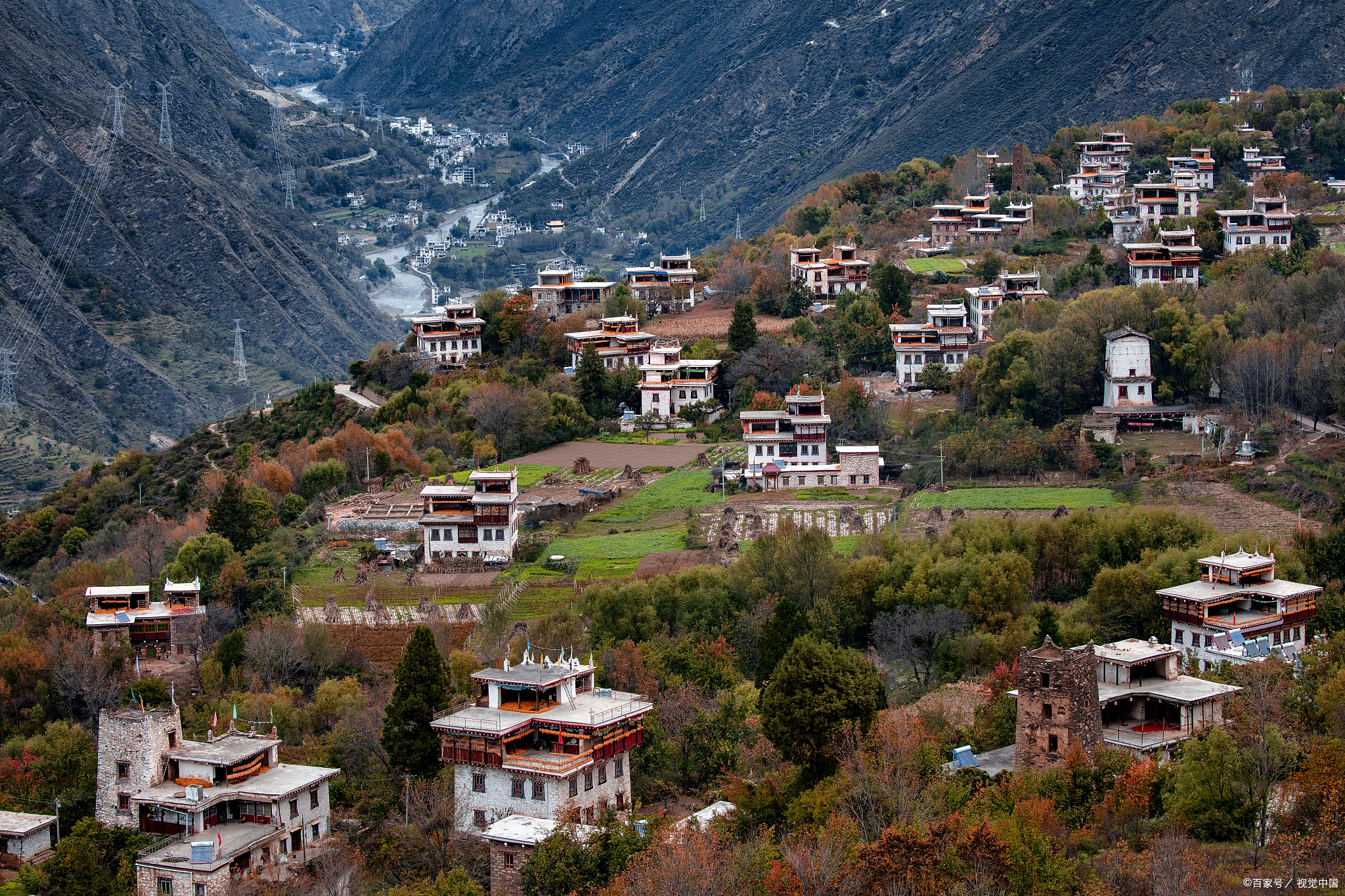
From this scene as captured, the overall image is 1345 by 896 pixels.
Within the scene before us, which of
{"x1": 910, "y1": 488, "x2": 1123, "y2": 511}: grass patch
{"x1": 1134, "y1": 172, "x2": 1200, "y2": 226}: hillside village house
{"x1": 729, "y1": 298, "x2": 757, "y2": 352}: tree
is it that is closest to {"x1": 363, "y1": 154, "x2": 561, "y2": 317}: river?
{"x1": 1134, "y1": 172, "x2": 1200, "y2": 226}: hillside village house

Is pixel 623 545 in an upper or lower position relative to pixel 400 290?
lower

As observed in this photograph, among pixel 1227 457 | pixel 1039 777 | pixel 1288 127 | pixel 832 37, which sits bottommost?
pixel 1039 777

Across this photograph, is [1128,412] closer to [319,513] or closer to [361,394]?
[319,513]

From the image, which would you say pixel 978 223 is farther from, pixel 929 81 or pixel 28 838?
pixel 929 81

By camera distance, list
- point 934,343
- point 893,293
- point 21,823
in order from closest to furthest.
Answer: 1. point 21,823
2. point 934,343
3. point 893,293

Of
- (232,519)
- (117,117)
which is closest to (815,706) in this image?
(232,519)

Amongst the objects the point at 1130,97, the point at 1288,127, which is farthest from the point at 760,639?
the point at 1130,97

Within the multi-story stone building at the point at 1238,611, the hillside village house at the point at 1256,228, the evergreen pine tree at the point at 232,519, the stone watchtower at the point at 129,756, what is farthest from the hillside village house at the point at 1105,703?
the hillside village house at the point at 1256,228
